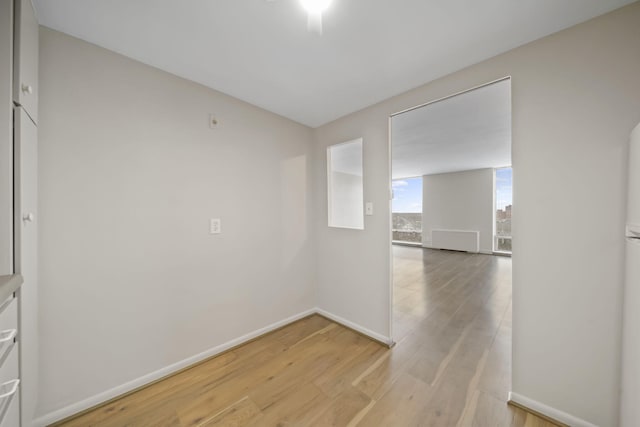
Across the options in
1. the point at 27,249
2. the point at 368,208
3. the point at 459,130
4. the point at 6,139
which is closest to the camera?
the point at 6,139

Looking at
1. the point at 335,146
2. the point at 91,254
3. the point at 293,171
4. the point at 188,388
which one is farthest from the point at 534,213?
the point at 91,254

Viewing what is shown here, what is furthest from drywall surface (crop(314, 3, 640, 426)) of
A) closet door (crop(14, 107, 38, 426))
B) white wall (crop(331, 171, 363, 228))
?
closet door (crop(14, 107, 38, 426))

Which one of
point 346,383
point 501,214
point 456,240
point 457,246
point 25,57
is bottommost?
point 346,383

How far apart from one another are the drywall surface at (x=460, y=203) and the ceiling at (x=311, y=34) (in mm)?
6185

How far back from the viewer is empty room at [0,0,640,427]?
119 cm

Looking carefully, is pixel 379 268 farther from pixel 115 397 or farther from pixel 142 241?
pixel 115 397

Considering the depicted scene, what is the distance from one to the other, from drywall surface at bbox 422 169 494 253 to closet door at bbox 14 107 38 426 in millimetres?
8286

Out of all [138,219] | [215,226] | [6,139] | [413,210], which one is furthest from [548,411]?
[413,210]

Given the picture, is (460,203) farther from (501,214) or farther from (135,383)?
(135,383)

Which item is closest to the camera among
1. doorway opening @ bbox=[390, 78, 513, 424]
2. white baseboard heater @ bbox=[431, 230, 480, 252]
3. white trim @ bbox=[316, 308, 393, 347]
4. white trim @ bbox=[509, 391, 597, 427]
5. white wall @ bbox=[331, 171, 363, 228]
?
white trim @ bbox=[509, 391, 597, 427]

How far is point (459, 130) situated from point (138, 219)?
13.2 ft

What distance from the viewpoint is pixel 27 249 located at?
42.3 inches

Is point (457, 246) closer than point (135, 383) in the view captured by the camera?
No

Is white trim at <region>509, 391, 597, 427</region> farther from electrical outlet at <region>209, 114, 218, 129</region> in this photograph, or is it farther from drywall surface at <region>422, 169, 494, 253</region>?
drywall surface at <region>422, 169, 494, 253</region>
